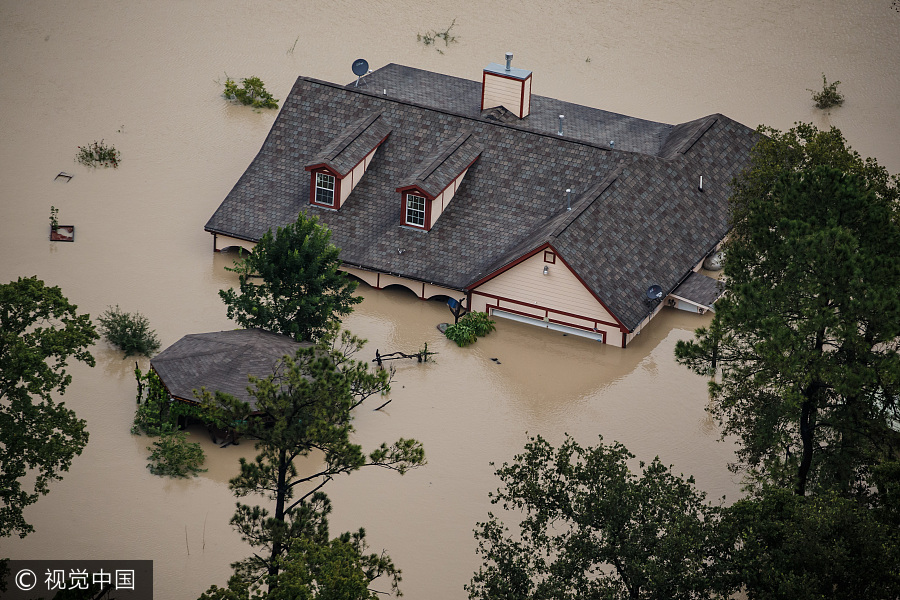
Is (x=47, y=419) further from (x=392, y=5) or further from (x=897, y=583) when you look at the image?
(x=392, y=5)

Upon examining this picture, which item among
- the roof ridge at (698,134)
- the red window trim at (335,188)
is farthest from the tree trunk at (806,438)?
the red window trim at (335,188)

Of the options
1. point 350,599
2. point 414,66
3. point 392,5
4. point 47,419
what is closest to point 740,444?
point 350,599

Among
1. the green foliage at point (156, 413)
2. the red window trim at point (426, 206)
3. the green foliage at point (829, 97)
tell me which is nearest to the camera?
the green foliage at point (156, 413)

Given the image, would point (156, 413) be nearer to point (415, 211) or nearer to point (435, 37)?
point (415, 211)

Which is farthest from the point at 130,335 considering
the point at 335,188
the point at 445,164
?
the point at 445,164

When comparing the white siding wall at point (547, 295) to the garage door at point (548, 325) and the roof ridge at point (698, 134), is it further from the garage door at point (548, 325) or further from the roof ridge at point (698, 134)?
the roof ridge at point (698, 134)

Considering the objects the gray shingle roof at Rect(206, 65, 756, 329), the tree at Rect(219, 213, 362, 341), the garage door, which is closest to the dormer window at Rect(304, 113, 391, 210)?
the gray shingle roof at Rect(206, 65, 756, 329)

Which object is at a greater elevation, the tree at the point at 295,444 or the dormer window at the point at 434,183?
the dormer window at the point at 434,183

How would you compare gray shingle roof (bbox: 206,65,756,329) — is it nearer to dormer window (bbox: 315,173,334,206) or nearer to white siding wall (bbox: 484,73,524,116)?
dormer window (bbox: 315,173,334,206)
